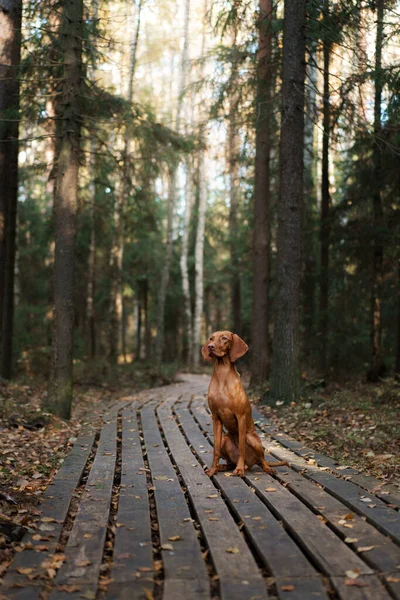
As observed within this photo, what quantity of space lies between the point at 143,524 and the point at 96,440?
3.75m

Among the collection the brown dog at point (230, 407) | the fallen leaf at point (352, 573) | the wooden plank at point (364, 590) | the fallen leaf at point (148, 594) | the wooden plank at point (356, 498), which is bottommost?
the wooden plank at point (356, 498)

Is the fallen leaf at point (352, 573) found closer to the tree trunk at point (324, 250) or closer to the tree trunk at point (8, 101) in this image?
the tree trunk at point (8, 101)

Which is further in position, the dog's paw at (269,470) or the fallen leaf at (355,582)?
the dog's paw at (269,470)

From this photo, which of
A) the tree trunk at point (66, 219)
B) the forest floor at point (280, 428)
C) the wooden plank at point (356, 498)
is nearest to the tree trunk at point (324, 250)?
the forest floor at point (280, 428)

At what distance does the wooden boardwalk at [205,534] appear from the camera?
3.09m

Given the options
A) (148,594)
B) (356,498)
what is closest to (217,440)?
(356,498)

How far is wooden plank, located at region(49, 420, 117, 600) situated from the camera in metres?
3.11

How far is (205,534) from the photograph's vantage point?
387 centimetres

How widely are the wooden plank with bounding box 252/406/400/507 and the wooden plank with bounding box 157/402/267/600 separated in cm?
132

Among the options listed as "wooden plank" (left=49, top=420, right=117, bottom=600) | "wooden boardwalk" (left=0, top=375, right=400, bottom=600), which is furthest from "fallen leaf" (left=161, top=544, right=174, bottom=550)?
"wooden plank" (left=49, top=420, right=117, bottom=600)

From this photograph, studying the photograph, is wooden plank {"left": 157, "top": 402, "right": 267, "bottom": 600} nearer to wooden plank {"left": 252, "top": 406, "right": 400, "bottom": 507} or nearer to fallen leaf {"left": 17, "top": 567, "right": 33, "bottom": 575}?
fallen leaf {"left": 17, "top": 567, "right": 33, "bottom": 575}

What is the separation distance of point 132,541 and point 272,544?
0.91m

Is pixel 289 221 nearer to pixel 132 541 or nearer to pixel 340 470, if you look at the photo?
pixel 340 470

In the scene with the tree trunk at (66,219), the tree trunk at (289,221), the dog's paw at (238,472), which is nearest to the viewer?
the dog's paw at (238,472)
